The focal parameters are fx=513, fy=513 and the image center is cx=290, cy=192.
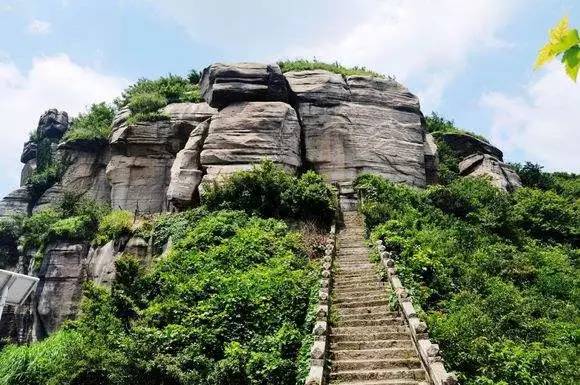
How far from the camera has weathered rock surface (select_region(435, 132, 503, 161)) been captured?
33500 mm

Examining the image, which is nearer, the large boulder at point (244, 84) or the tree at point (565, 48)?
the tree at point (565, 48)

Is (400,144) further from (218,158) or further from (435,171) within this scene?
(218,158)

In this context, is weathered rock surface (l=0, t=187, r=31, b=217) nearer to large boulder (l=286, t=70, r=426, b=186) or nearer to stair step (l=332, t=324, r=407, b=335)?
large boulder (l=286, t=70, r=426, b=186)

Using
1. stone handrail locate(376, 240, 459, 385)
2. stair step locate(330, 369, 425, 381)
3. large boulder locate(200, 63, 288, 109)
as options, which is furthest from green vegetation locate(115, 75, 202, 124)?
stair step locate(330, 369, 425, 381)

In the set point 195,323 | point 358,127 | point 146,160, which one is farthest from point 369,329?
point 146,160

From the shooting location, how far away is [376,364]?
10648 mm

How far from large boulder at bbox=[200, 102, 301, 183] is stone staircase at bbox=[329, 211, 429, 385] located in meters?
9.87

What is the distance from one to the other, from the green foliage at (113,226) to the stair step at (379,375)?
1523cm

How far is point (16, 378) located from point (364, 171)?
58.3 feet

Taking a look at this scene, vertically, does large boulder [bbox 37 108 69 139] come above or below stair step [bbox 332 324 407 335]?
above

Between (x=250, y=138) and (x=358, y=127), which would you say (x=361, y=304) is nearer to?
(x=250, y=138)

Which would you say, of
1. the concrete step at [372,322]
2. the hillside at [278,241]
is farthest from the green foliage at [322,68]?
the concrete step at [372,322]

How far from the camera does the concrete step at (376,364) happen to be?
10.5 metres

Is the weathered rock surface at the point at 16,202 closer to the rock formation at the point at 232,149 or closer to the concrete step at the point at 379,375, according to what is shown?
the rock formation at the point at 232,149
